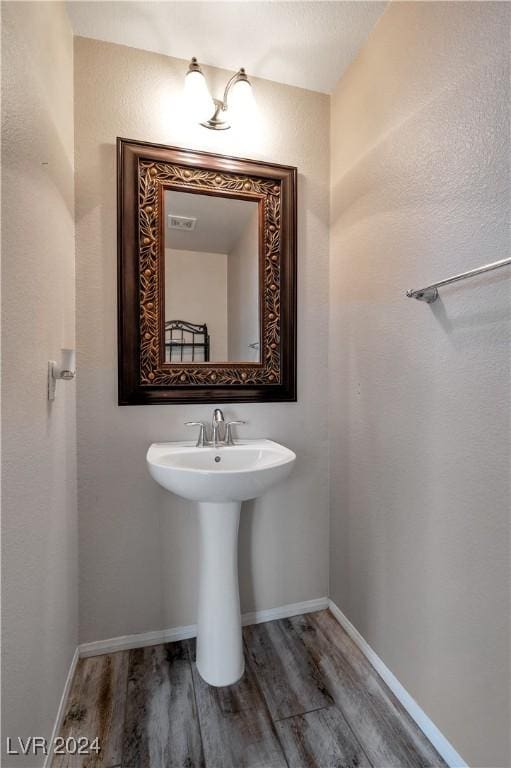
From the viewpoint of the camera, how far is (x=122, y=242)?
1.39 meters

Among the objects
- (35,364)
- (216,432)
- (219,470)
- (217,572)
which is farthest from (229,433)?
(35,364)

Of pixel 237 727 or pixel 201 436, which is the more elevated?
pixel 201 436

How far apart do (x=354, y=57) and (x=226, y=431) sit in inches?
63.3

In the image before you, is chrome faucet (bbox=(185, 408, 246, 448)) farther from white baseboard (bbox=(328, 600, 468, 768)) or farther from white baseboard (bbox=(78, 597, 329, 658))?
white baseboard (bbox=(328, 600, 468, 768))

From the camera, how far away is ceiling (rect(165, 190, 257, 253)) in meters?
1.46

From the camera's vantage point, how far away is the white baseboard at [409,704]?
1.01 m

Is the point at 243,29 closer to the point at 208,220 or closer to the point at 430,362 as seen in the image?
the point at 208,220

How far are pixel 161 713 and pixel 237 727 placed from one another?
25 cm

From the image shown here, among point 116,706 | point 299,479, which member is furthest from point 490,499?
point 116,706

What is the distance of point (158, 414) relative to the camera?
1469 mm

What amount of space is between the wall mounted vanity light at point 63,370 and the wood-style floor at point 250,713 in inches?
40.9

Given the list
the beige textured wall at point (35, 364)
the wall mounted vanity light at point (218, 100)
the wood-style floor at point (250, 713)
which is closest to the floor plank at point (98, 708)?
the wood-style floor at point (250, 713)

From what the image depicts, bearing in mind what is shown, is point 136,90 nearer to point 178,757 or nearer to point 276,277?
point 276,277

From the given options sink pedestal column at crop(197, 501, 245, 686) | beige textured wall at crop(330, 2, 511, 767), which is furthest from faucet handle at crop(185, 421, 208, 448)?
beige textured wall at crop(330, 2, 511, 767)
